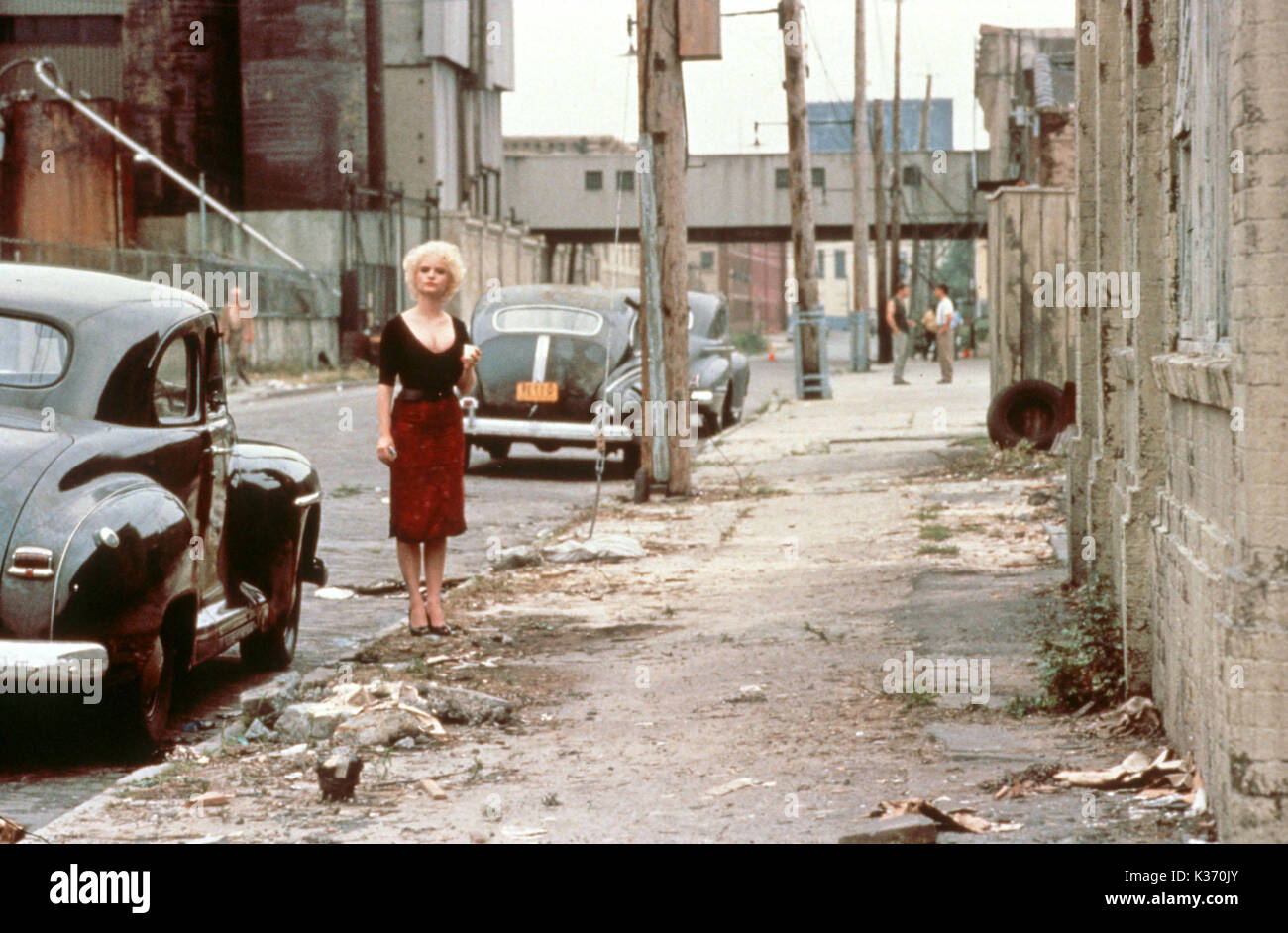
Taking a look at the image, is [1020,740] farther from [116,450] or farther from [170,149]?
[170,149]

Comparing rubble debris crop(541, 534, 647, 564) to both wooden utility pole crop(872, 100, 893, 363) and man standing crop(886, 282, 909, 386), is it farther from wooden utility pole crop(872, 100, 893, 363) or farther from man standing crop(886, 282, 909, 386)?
wooden utility pole crop(872, 100, 893, 363)

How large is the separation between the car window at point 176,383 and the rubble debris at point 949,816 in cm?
320

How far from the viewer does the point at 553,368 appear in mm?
19234

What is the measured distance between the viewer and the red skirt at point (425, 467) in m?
9.00

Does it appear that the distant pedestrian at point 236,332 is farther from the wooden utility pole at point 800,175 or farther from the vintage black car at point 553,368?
A: the vintage black car at point 553,368

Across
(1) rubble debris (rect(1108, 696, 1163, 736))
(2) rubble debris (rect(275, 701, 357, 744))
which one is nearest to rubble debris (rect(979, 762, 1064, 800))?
(1) rubble debris (rect(1108, 696, 1163, 736))

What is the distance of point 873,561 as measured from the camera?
452 inches

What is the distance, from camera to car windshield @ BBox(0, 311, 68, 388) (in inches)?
263

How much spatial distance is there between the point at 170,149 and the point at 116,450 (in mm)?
47844

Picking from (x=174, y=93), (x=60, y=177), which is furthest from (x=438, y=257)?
(x=174, y=93)

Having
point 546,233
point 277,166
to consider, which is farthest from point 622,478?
point 546,233

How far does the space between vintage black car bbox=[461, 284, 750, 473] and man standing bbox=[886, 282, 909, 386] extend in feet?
54.6

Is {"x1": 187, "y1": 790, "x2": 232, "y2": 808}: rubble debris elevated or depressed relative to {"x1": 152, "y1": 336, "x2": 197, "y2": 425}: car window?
depressed
